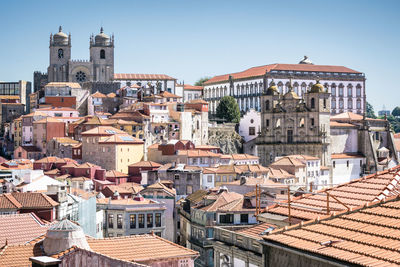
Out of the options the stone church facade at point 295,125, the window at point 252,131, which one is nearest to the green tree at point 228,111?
the window at point 252,131

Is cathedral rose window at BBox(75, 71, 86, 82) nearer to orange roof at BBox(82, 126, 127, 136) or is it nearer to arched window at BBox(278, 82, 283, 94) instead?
arched window at BBox(278, 82, 283, 94)

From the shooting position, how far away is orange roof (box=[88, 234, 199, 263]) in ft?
65.8

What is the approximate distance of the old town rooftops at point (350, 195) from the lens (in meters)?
15.0

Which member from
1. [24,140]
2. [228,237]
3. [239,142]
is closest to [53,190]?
[228,237]

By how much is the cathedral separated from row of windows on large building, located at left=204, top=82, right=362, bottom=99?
22748mm

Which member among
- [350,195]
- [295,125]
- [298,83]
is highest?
[298,83]

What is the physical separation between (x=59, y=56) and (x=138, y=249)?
345ft

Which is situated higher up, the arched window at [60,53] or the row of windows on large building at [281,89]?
the arched window at [60,53]

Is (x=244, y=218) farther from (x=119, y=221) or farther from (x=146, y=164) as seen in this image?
(x=146, y=164)

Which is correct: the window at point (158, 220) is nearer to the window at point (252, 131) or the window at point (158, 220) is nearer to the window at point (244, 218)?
the window at point (244, 218)

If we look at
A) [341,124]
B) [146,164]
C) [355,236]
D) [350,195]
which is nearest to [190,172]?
[146,164]

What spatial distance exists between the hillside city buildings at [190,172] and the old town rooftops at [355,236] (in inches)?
1.4

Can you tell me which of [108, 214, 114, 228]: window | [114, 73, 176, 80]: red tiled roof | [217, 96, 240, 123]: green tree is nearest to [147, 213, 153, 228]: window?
[108, 214, 114, 228]: window

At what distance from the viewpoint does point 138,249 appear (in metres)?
20.9
